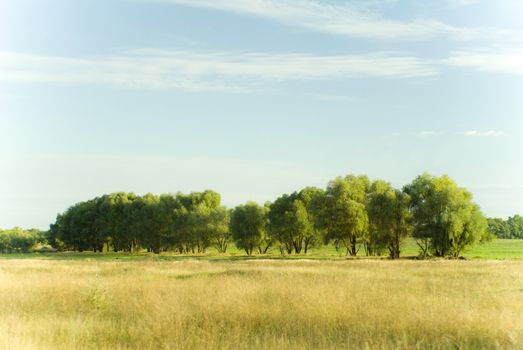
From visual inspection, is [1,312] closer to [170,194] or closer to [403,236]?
[403,236]

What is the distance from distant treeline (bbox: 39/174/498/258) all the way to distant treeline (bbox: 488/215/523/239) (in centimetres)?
7772

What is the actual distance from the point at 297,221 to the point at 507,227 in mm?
107033

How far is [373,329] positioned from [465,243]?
59.9 m

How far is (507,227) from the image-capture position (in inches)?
6644

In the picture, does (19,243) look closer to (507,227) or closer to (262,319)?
(507,227)

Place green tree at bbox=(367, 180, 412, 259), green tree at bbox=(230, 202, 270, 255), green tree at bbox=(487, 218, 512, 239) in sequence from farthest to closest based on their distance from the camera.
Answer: green tree at bbox=(487, 218, 512, 239) < green tree at bbox=(230, 202, 270, 255) < green tree at bbox=(367, 180, 412, 259)

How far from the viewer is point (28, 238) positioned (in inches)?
6501

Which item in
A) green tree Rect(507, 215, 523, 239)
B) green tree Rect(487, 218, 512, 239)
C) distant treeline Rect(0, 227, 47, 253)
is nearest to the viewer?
distant treeline Rect(0, 227, 47, 253)

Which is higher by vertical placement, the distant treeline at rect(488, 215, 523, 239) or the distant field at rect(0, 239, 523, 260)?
the distant treeline at rect(488, 215, 523, 239)

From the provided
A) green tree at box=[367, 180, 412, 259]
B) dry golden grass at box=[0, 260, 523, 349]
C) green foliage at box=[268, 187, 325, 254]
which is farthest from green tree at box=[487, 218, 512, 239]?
dry golden grass at box=[0, 260, 523, 349]

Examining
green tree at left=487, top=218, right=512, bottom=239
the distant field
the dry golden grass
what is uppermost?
green tree at left=487, top=218, right=512, bottom=239

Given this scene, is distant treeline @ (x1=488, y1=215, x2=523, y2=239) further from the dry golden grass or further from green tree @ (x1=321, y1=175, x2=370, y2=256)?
the dry golden grass

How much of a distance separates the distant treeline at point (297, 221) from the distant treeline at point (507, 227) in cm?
7772

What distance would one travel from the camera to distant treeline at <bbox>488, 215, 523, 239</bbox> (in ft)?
535
